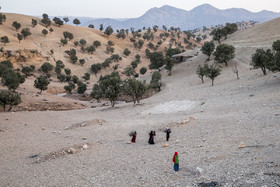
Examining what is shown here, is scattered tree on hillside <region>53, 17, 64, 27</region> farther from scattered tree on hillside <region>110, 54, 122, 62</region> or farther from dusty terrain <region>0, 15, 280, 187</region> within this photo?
dusty terrain <region>0, 15, 280, 187</region>

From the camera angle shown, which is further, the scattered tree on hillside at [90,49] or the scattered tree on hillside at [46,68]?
the scattered tree on hillside at [90,49]

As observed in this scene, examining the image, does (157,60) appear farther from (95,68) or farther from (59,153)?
(59,153)

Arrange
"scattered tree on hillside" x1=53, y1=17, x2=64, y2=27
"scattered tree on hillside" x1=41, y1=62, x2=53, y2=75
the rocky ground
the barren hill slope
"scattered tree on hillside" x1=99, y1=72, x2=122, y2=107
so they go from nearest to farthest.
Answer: the rocky ground → "scattered tree on hillside" x1=99, y1=72, x2=122, y2=107 → the barren hill slope → "scattered tree on hillside" x1=41, y1=62, x2=53, y2=75 → "scattered tree on hillside" x1=53, y1=17, x2=64, y2=27

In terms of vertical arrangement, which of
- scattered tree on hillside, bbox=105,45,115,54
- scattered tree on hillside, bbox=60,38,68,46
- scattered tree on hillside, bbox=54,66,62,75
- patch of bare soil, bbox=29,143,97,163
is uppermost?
scattered tree on hillside, bbox=60,38,68,46

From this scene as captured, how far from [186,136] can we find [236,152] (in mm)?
6010

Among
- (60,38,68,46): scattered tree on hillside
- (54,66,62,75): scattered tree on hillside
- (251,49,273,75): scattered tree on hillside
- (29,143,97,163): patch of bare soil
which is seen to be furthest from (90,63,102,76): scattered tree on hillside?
(29,143,97,163): patch of bare soil

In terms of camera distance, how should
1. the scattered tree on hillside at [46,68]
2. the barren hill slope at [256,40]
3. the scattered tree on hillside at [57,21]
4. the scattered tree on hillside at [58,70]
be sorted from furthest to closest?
the scattered tree on hillside at [57,21] → the scattered tree on hillside at [58,70] → the scattered tree on hillside at [46,68] → the barren hill slope at [256,40]

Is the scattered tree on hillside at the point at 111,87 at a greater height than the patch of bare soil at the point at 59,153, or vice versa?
the scattered tree on hillside at the point at 111,87

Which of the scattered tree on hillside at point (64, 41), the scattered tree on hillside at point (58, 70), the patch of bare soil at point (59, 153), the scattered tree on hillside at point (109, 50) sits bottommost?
the patch of bare soil at point (59, 153)

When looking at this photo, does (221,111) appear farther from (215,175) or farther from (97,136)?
(215,175)

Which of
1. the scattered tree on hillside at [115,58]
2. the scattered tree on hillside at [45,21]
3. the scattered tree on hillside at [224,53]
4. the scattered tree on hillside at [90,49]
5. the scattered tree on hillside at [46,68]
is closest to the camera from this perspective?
the scattered tree on hillside at [224,53]

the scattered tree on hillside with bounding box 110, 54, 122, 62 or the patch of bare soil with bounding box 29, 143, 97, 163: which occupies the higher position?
the scattered tree on hillside with bounding box 110, 54, 122, 62

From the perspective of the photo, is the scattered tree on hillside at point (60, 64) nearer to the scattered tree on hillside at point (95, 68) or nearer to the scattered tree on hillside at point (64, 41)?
the scattered tree on hillside at point (95, 68)

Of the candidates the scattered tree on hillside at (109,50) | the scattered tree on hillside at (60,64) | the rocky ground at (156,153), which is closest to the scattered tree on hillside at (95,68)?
the scattered tree on hillside at (60,64)
